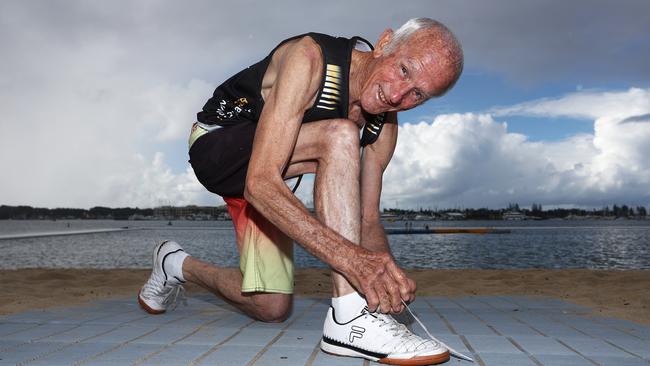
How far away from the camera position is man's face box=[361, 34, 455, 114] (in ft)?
7.16

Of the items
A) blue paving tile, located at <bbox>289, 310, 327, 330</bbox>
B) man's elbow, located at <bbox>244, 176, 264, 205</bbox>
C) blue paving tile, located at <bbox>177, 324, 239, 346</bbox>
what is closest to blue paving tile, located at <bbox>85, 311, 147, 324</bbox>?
blue paving tile, located at <bbox>177, 324, 239, 346</bbox>

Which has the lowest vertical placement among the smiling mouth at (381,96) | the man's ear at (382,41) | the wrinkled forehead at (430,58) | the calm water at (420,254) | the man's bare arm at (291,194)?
the calm water at (420,254)

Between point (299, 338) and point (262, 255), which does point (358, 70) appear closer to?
point (262, 255)

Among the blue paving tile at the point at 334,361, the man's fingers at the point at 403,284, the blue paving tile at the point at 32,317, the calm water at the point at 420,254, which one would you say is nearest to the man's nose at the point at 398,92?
the man's fingers at the point at 403,284

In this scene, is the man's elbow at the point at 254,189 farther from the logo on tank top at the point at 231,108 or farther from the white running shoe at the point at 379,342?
the logo on tank top at the point at 231,108

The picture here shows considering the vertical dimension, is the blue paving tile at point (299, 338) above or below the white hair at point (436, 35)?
below

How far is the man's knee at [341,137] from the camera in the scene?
7.50 feet

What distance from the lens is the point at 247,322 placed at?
3.20m

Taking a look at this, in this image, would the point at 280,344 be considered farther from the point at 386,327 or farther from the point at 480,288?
the point at 480,288

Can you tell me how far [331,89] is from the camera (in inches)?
95.3

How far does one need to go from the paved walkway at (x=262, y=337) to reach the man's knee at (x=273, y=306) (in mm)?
63

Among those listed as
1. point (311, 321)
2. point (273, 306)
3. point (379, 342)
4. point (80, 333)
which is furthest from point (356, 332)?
point (80, 333)

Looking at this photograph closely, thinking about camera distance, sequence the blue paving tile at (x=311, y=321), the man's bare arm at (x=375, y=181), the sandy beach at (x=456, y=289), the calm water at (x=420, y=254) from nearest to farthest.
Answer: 1. the man's bare arm at (x=375, y=181)
2. the blue paving tile at (x=311, y=321)
3. the sandy beach at (x=456, y=289)
4. the calm water at (x=420, y=254)

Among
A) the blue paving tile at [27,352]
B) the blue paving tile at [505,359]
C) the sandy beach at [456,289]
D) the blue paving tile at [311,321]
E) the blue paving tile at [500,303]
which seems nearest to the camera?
the blue paving tile at [505,359]
